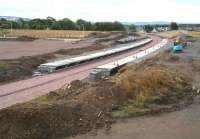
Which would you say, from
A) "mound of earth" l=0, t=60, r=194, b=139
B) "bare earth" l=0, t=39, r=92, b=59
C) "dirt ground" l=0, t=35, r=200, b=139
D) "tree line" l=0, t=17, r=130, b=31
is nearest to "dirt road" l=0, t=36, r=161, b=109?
"dirt ground" l=0, t=35, r=200, b=139

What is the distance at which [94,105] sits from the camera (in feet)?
59.2

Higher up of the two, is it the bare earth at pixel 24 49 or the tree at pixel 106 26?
the tree at pixel 106 26

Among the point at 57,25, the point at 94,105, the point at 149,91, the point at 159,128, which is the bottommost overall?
the point at 159,128

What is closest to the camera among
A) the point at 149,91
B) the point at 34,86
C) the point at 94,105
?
the point at 94,105

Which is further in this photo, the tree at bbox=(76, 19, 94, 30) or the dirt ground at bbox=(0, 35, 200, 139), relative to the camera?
the tree at bbox=(76, 19, 94, 30)

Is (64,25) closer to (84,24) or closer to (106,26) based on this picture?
(84,24)

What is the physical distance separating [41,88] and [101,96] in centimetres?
597

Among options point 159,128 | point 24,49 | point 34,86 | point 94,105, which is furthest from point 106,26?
point 159,128

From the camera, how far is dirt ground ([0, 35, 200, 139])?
48.2ft

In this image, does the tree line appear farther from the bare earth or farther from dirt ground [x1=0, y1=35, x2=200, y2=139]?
dirt ground [x1=0, y1=35, x2=200, y2=139]

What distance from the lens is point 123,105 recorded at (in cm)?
1917

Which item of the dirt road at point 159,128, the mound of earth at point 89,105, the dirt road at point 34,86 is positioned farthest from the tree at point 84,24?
the dirt road at point 159,128

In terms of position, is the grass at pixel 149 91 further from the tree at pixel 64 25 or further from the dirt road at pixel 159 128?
the tree at pixel 64 25

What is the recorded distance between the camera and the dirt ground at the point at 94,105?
1469 cm
